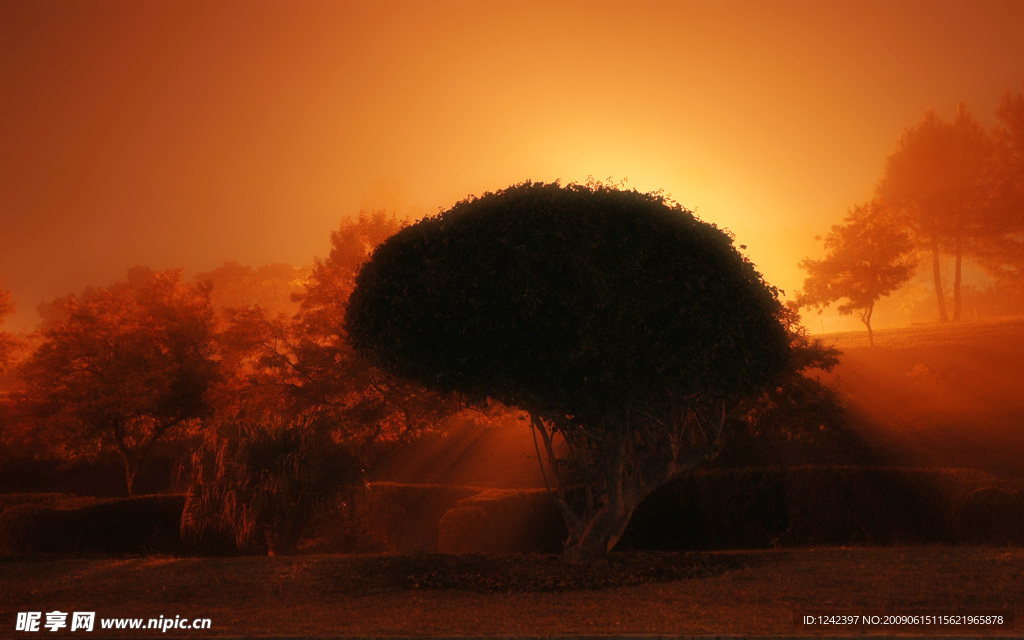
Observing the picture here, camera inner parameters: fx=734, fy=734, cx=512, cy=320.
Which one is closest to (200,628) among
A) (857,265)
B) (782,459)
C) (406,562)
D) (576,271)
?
(406,562)

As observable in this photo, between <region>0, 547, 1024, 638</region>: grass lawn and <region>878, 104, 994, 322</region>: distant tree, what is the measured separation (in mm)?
55393

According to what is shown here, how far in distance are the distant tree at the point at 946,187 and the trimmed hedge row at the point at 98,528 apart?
193 feet

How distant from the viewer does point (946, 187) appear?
200ft

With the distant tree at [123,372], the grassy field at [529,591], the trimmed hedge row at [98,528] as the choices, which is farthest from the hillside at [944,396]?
the distant tree at [123,372]

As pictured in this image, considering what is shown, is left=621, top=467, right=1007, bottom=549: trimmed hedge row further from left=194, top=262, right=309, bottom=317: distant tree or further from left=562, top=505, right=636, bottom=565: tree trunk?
left=194, top=262, right=309, bottom=317: distant tree

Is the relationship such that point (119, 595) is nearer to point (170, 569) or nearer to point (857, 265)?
point (170, 569)

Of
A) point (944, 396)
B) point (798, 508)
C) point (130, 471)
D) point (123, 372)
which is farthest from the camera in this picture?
point (944, 396)

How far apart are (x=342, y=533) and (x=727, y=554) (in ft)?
32.0

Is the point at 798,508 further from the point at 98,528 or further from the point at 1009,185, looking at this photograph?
the point at 1009,185

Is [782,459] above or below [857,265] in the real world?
below

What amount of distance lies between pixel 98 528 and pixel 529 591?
14833 millimetres

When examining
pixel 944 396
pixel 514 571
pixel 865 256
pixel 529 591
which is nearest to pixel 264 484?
pixel 514 571

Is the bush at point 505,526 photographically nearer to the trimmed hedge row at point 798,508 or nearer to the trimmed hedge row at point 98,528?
the trimmed hedge row at point 798,508

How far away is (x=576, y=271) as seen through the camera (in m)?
12.5
